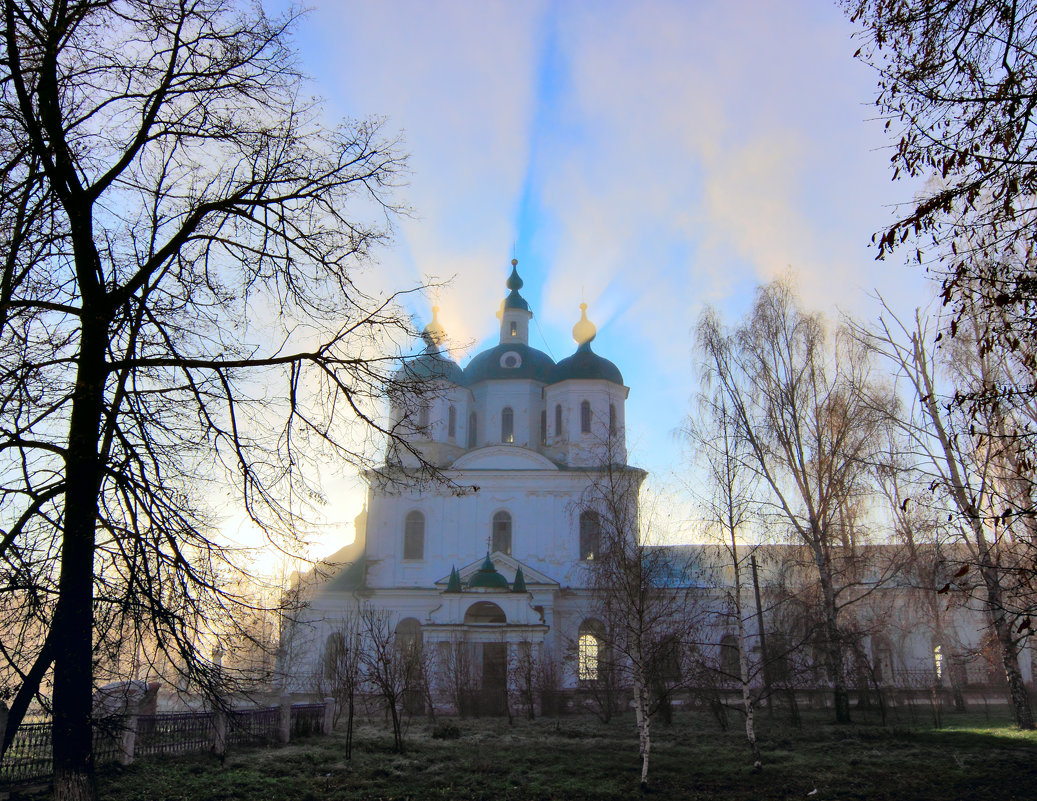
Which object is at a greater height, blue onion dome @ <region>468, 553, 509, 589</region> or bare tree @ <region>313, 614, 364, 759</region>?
blue onion dome @ <region>468, 553, 509, 589</region>

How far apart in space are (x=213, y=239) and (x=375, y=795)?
368 inches

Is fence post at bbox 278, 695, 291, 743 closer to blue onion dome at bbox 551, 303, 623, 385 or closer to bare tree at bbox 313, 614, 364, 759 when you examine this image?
bare tree at bbox 313, 614, 364, 759

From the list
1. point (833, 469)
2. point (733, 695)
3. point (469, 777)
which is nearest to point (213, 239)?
point (469, 777)

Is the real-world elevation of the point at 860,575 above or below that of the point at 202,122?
below

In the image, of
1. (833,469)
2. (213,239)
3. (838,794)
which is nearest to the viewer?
(213,239)

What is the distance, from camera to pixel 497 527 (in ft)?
112

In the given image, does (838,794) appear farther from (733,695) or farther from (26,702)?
(733,695)

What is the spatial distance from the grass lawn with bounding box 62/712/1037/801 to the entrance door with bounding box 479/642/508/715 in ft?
21.0

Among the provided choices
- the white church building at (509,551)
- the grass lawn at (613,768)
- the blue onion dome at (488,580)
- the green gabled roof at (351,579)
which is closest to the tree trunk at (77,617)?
the grass lawn at (613,768)

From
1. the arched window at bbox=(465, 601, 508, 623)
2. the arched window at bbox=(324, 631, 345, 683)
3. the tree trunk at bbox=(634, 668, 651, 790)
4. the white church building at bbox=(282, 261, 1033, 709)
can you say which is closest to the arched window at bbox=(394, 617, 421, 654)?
the white church building at bbox=(282, 261, 1033, 709)

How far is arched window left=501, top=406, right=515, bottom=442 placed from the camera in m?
37.8

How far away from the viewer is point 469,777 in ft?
47.3

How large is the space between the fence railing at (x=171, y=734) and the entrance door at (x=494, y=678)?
6.78 metres

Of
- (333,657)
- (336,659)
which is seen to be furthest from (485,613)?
(333,657)
